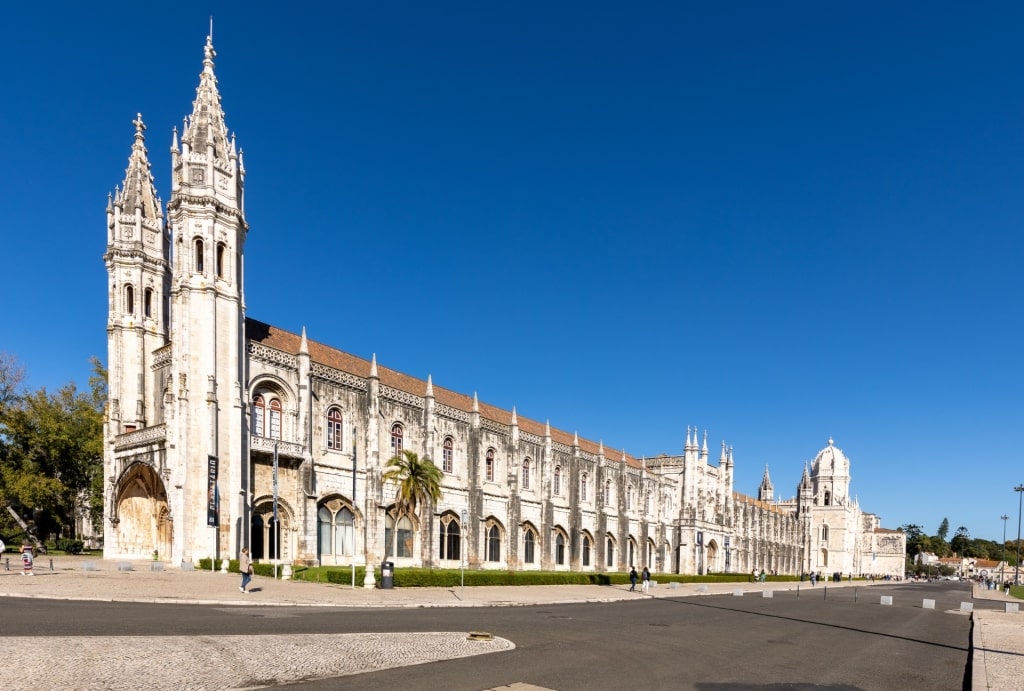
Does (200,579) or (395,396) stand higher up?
(395,396)

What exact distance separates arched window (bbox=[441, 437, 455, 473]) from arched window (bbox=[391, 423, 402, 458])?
385 cm

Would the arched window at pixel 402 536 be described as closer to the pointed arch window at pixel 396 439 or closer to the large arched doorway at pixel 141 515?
the pointed arch window at pixel 396 439

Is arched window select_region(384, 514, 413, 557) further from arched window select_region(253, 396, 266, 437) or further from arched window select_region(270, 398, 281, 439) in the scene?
arched window select_region(253, 396, 266, 437)

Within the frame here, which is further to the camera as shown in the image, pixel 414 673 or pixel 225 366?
pixel 225 366

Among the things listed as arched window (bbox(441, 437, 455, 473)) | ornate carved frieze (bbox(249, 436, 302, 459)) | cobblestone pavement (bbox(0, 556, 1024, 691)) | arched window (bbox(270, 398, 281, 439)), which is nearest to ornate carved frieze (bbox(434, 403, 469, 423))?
arched window (bbox(441, 437, 455, 473))

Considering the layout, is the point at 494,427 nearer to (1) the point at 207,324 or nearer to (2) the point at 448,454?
(2) the point at 448,454

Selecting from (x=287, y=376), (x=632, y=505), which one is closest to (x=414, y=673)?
(x=287, y=376)

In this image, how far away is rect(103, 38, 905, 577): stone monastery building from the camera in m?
32.1

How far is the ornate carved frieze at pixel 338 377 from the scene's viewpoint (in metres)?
38.0

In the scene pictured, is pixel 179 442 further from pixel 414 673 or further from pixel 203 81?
pixel 414 673

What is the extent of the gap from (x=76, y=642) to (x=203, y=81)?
33.9 metres

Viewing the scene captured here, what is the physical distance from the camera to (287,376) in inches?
1453

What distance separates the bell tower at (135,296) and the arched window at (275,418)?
21.6ft

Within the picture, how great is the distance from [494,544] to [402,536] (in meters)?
9.52
